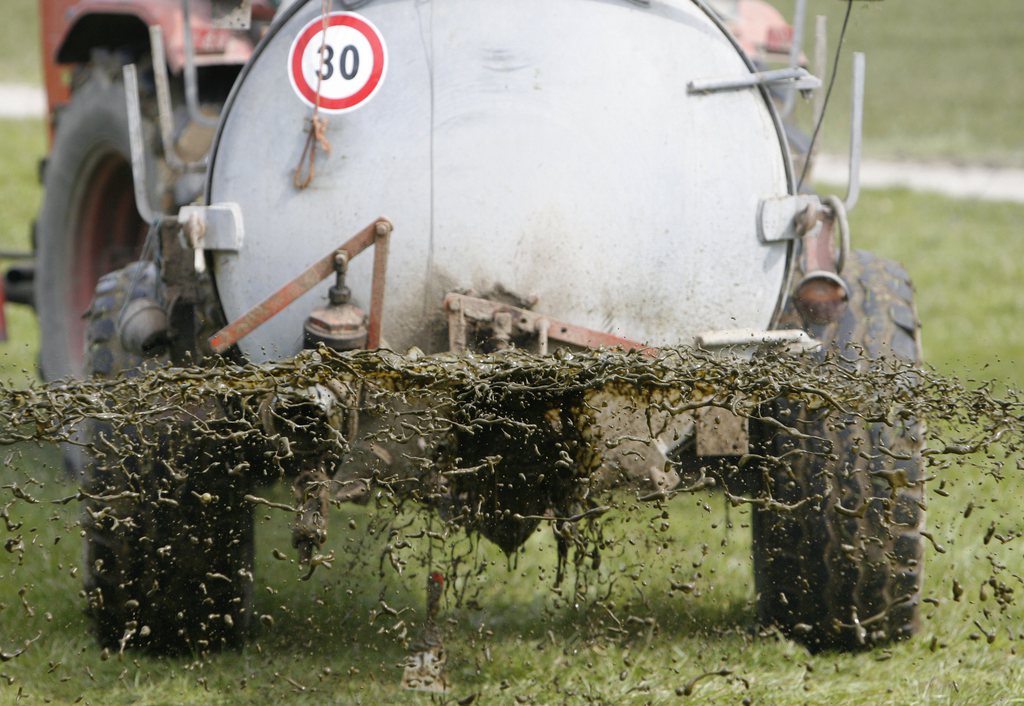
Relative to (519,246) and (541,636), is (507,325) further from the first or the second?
(541,636)

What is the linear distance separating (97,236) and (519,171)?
2.71 metres

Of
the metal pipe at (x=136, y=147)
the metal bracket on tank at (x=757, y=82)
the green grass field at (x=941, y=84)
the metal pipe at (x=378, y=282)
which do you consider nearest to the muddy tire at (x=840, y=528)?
the metal bracket on tank at (x=757, y=82)

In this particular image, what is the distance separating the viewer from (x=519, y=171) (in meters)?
3.06

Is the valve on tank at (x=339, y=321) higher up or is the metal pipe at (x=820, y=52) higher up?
the metal pipe at (x=820, y=52)

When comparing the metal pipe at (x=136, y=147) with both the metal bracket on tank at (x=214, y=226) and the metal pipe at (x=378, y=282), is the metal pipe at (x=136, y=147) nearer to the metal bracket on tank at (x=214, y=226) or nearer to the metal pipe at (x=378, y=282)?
the metal bracket on tank at (x=214, y=226)

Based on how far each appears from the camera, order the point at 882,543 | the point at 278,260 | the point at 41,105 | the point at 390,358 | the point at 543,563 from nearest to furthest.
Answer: the point at 390,358
the point at 882,543
the point at 278,260
the point at 543,563
the point at 41,105

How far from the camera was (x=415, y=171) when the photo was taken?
306 centimetres

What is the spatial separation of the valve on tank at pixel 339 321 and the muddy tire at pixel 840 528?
2.86ft

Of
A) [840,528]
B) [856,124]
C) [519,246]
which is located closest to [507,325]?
[519,246]

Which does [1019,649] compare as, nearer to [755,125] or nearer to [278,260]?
[755,125]

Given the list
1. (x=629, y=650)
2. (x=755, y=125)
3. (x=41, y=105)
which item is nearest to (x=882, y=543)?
(x=629, y=650)

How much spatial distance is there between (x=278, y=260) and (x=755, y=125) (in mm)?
1145

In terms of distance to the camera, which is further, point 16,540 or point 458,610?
point 458,610

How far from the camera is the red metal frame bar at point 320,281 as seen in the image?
9.84 feet
